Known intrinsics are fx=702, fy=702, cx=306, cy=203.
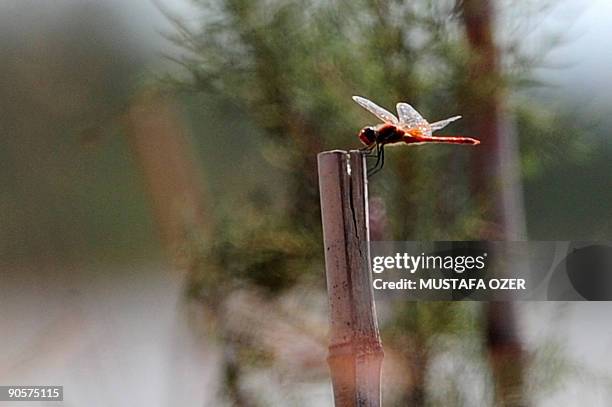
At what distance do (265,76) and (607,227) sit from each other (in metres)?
0.58

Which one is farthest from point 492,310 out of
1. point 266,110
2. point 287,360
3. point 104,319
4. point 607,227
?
point 104,319

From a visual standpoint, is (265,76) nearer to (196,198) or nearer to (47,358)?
(196,198)

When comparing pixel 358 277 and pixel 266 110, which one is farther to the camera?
pixel 266 110

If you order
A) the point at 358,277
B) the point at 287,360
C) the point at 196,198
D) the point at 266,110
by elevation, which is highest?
the point at 266,110

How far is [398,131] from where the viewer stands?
0.99 m

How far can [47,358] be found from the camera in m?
1.15

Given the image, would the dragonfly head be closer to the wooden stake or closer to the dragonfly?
the dragonfly

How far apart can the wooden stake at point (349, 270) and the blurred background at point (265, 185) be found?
25 centimetres

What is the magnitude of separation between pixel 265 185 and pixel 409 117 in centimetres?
25

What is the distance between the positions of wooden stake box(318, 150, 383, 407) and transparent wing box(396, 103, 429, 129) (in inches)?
8.4

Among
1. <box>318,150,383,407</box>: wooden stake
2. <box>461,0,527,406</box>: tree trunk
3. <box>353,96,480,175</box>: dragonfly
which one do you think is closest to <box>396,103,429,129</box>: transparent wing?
<box>353,96,480,175</box>: dragonfly

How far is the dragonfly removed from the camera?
0.98 meters

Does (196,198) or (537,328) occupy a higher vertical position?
(196,198)

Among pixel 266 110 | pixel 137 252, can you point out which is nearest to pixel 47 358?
pixel 137 252
